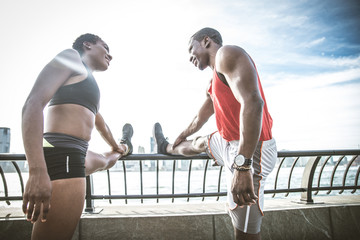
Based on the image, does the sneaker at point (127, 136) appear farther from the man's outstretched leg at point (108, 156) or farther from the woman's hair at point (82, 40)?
the woman's hair at point (82, 40)

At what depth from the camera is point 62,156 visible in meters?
1.60

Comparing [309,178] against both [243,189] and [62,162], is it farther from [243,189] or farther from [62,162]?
[62,162]

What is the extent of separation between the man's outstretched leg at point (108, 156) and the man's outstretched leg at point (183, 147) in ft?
1.70

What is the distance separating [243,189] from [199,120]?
2060mm

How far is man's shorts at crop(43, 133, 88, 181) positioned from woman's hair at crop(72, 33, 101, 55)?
3.95 ft

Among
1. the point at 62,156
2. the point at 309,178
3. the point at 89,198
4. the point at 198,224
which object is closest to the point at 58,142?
the point at 62,156

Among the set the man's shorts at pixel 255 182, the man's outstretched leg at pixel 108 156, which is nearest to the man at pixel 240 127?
the man's shorts at pixel 255 182

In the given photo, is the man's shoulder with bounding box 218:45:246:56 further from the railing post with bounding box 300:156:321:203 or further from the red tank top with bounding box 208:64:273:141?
the railing post with bounding box 300:156:321:203

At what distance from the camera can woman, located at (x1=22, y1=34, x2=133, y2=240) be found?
1314 mm

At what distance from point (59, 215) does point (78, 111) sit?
2.60 feet

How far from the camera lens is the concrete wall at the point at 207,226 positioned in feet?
9.16

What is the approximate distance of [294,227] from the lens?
3.13m

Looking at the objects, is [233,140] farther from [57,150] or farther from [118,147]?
[118,147]

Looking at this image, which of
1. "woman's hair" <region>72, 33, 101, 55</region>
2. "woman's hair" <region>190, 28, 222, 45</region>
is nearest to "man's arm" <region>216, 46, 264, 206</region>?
"woman's hair" <region>190, 28, 222, 45</region>
